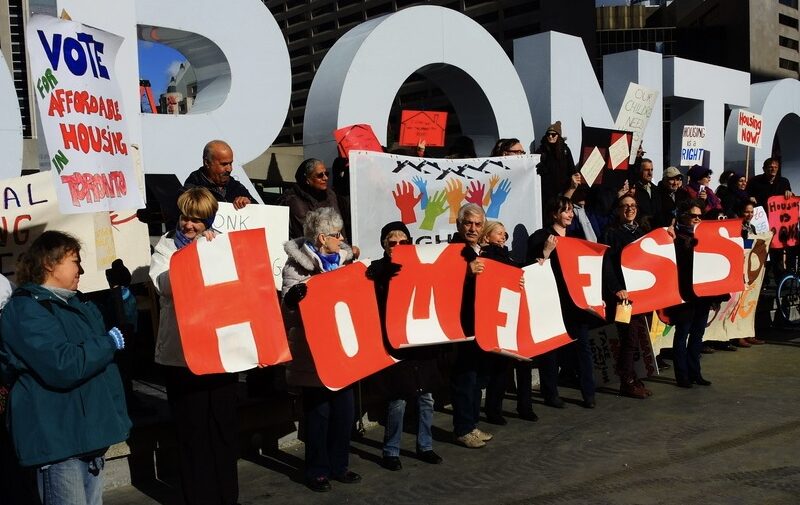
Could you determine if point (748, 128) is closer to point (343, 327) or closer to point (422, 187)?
point (422, 187)

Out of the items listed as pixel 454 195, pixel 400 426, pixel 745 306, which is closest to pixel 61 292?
pixel 400 426

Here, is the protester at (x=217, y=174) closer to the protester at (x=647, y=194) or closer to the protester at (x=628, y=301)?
the protester at (x=628, y=301)

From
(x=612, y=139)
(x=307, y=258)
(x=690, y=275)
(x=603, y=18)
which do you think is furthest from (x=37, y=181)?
(x=603, y=18)

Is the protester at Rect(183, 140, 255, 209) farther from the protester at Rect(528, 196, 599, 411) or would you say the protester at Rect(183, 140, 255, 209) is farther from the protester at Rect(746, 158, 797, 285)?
the protester at Rect(746, 158, 797, 285)

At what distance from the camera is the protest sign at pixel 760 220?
9688 mm

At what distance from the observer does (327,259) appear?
5281 mm

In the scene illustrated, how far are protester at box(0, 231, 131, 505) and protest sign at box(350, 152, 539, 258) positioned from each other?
3.51 m

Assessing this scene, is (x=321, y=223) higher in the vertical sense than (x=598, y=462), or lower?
higher

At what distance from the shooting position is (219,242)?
15.3 feet

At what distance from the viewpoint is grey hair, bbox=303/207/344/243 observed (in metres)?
5.18

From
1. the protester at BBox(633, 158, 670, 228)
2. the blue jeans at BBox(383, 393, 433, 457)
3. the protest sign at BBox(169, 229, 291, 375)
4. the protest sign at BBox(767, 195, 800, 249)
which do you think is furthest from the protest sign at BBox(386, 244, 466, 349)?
the protest sign at BBox(767, 195, 800, 249)

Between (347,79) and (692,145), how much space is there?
5938mm

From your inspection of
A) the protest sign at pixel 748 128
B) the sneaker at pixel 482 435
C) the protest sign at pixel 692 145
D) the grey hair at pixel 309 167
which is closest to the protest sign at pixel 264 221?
the grey hair at pixel 309 167

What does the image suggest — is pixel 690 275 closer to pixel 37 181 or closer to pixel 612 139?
pixel 612 139
